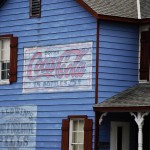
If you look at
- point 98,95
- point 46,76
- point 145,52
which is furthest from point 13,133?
point 145,52

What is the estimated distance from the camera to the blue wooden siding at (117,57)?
912 inches

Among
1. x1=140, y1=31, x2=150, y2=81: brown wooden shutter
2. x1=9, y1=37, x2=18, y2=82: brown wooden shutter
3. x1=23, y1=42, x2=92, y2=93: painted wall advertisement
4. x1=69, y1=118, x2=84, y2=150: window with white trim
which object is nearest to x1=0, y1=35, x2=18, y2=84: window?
x1=9, y1=37, x2=18, y2=82: brown wooden shutter

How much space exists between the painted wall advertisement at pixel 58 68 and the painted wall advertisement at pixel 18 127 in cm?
86

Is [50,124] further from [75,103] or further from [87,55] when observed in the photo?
[87,55]

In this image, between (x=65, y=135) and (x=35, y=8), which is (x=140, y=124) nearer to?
(x=65, y=135)

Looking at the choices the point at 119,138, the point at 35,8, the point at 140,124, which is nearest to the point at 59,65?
the point at 35,8

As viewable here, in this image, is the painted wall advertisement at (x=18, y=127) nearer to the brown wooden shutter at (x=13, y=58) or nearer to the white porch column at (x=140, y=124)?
the brown wooden shutter at (x=13, y=58)

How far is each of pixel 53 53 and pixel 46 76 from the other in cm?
88

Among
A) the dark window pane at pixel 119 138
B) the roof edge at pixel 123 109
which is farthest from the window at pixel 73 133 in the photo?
the dark window pane at pixel 119 138

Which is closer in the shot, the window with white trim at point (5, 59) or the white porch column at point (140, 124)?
the white porch column at point (140, 124)

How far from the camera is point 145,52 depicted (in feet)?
78.4

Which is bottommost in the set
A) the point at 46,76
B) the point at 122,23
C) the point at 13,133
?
the point at 13,133

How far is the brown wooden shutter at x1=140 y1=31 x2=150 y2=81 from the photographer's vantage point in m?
23.8

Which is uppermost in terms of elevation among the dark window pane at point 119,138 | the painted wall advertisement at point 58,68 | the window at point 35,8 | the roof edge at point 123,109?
the window at point 35,8
